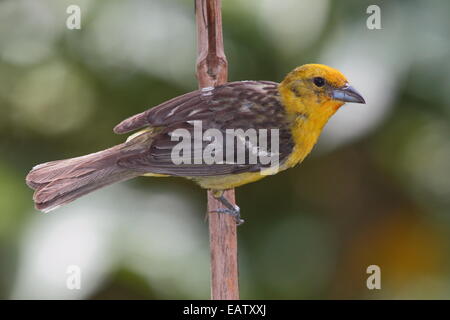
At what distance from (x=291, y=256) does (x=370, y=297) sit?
500 mm

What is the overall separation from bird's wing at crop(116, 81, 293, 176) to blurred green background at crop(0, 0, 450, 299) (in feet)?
2.89

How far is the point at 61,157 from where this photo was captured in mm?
4445

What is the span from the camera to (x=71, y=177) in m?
2.98

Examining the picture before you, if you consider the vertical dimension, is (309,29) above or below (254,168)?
above

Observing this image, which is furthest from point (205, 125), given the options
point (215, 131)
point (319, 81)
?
point (319, 81)

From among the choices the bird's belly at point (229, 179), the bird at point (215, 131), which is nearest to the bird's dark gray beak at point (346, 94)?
the bird at point (215, 131)

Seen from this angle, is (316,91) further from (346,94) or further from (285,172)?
(285,172)

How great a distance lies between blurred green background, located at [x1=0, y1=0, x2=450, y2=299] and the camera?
4.21 metres

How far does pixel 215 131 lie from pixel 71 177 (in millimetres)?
637

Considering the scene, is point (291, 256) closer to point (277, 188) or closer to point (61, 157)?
point (277, 188)
